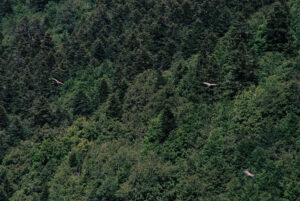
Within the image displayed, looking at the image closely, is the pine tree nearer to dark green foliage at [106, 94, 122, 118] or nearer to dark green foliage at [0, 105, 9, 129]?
dark green foliage at [106, 94, 122, 118]

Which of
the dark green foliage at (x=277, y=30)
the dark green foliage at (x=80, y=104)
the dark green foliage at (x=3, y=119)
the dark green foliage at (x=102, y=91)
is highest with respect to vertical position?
the dark green foliage at (x=277, y=30)

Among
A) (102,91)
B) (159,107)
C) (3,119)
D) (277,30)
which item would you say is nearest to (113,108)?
(159,107)

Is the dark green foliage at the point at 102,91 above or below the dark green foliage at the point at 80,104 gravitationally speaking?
above

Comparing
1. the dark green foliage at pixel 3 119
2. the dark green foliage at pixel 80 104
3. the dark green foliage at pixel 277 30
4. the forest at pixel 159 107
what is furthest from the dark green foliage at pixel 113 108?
the dark green foliage at pixel 277 30

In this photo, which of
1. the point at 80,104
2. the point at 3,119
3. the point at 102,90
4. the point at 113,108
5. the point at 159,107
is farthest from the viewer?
the point at 3,119

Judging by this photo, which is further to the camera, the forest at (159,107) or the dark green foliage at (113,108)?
the dark green foliage at (113,108)

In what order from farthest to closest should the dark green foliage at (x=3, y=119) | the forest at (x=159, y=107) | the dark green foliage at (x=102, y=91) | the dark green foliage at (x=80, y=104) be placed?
the dark green foliage at (x=3, y=119) < the dark green foliage at (x=102, y=91) < the dark green foliage at (x=80, y=104) < the forest at (x=159, y=107)

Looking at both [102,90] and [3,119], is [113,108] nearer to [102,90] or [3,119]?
[102,90]

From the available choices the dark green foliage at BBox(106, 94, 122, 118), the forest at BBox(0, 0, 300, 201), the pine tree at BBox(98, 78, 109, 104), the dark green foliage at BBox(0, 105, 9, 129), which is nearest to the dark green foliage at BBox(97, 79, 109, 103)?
the pine tree at BBox(98, 78, 109, 104)

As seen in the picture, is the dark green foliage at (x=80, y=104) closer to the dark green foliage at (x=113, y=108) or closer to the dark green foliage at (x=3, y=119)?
the dark green foliage at (x=113, y=108)
